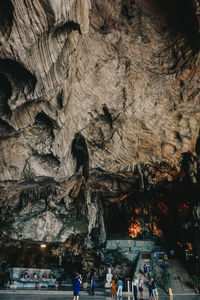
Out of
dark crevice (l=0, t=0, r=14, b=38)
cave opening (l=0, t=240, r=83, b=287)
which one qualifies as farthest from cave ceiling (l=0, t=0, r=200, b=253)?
cave opening (l=0, t=240, r=83, b=287)

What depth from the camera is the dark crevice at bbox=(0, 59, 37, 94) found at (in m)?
5.90

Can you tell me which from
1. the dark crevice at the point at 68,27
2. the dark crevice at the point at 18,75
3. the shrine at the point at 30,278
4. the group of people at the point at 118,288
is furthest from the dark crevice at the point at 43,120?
the shrine at the point at 30,278

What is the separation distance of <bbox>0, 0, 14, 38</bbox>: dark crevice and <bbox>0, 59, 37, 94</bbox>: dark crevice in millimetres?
921

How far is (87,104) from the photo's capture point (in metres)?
10.1

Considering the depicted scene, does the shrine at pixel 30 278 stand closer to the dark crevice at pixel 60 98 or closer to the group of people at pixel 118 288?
the group of people at pixel 118 288

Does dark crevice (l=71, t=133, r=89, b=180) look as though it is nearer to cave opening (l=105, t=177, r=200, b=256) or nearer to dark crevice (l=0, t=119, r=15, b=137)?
dark crevice (l=0, t=119, r=15, b=137)

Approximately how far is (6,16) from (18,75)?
174 centimetres

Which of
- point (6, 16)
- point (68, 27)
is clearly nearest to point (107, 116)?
point (68, 27)

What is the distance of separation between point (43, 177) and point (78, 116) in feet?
13.2

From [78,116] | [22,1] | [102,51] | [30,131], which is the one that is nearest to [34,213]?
[30,131]

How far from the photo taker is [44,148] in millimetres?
9734

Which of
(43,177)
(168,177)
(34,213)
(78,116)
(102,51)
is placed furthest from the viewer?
(168,177)

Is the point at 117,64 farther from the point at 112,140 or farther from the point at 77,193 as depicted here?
the point at 77,193

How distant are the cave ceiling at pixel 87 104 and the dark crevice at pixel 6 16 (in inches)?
0.9
